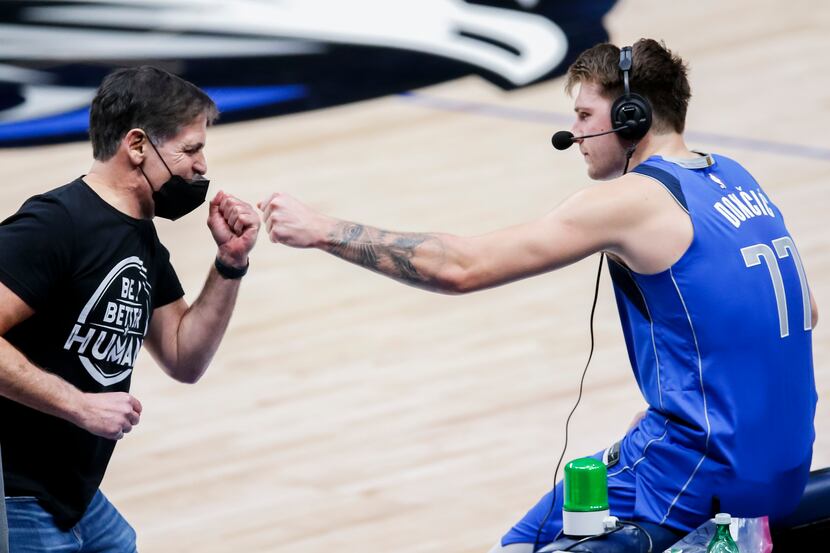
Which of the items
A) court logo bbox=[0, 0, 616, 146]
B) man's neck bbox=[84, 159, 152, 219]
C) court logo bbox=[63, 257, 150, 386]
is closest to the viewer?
court logo bbox=[63, 257, 150, 386]

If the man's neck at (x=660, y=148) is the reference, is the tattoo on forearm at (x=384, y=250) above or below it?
below

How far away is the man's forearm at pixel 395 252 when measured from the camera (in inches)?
112

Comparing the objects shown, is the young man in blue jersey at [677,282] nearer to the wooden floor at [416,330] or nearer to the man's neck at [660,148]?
the man's neck at [660,148]

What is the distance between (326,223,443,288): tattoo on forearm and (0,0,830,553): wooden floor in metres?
1.54

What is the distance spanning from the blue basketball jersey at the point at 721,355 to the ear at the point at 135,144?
1.05 metres

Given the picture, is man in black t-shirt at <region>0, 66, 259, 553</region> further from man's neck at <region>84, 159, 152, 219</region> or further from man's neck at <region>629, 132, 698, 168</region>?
man's neck at <region>629, 132, 698, 168</region>

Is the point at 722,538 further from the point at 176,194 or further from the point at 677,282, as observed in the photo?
the point at 176,194

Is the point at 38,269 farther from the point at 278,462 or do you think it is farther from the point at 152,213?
the point at 278,462

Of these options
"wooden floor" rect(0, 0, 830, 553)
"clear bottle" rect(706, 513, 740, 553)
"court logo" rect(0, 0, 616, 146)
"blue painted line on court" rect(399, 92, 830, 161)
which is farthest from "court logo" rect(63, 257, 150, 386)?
"court logo" rect(0, 0, 616, 146)

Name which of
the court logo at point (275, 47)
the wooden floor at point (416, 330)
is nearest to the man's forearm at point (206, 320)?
the wooden floor at point (416, 330)

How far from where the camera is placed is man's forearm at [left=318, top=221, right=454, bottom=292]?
2.84 m

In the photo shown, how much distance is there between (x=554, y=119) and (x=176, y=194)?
15.6ft

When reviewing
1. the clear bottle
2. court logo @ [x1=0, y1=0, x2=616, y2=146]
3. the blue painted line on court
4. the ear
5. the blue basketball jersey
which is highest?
court logo @ [x1=0, y1=0, x2=616, y2=146]

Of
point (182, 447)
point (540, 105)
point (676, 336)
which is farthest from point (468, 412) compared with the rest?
point (540, 105)
